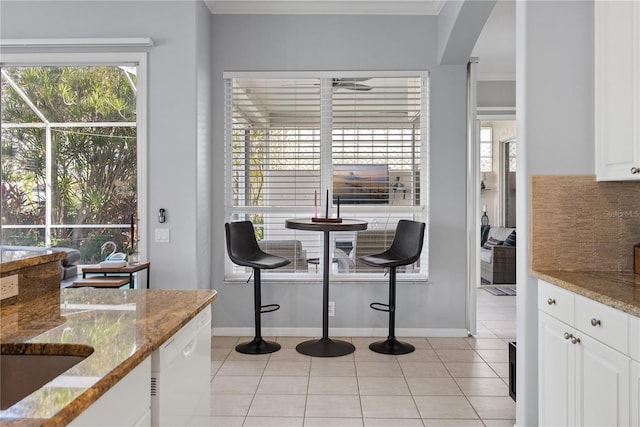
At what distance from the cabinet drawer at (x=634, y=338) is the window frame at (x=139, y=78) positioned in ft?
11.2

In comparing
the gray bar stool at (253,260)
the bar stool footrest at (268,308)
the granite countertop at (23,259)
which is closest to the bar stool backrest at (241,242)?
the gray bar stool at (253,260)

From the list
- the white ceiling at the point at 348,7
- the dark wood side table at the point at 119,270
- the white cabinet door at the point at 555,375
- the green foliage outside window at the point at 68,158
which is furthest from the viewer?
the green foliage outside window at the point at 68,158

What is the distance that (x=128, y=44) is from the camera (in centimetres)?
393

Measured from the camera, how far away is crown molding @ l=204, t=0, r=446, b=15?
14.1 feet

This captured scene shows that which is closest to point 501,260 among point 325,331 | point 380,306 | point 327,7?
point 380,306

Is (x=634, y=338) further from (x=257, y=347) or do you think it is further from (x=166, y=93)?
(x=166, y=93)

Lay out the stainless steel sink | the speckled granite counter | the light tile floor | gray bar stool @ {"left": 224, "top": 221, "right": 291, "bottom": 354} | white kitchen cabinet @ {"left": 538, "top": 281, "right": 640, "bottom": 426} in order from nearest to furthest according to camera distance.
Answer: the stainless steel sink
the speckled granite counter
white kitchen cabinet @ {"left": 538, "top": 281, "right": 640, "bottom": 426}
the light tile floor
gray bar stool @ {"left": 224, "top": 221, "right": 291, "bottom": 354}

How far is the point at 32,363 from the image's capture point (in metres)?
1.26

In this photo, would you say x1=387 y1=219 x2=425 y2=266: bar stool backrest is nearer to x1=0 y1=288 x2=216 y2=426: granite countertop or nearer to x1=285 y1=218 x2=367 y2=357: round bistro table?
x1=285 y1=218 x2=367 y2=357: round bistro table

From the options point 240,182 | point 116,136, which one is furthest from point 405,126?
point 116,136

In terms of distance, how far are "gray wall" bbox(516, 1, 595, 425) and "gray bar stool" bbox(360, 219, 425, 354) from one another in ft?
5.15

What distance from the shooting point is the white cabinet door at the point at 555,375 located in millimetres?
2025

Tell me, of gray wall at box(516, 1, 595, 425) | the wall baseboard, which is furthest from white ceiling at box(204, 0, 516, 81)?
the wall baseboard

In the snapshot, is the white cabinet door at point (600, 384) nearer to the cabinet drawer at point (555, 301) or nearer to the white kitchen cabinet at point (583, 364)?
the white kitchen cabinet at point (583, 364)
